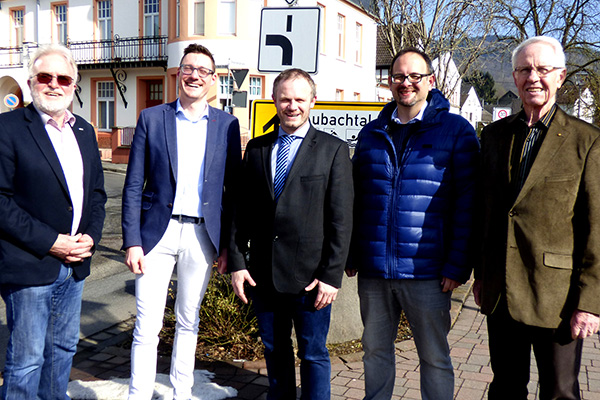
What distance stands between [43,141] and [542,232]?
252 cm

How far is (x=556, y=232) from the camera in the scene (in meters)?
2.73

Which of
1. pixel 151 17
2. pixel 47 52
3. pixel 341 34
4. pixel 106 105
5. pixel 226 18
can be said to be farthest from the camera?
pixel 341 34

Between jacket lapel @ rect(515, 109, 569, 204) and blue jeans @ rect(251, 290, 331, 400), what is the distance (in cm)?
127

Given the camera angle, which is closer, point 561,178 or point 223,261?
point 561,178

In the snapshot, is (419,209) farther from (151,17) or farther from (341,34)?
(341,34)

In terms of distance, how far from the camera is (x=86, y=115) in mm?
25859

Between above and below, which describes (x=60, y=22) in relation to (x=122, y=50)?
above

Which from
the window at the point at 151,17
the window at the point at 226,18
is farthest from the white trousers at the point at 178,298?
the window at the point at 151,17

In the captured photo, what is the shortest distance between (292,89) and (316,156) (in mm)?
385

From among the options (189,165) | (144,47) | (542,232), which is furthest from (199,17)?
(542,232)

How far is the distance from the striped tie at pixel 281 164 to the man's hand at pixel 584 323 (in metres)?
1.61

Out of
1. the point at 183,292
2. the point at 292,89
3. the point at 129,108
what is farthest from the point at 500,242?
the point at 129,108

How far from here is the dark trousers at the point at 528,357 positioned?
2.79m

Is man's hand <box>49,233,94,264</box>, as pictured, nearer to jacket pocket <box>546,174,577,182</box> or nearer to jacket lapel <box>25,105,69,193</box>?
jacket lapel <box>25,105,69,193</box>
